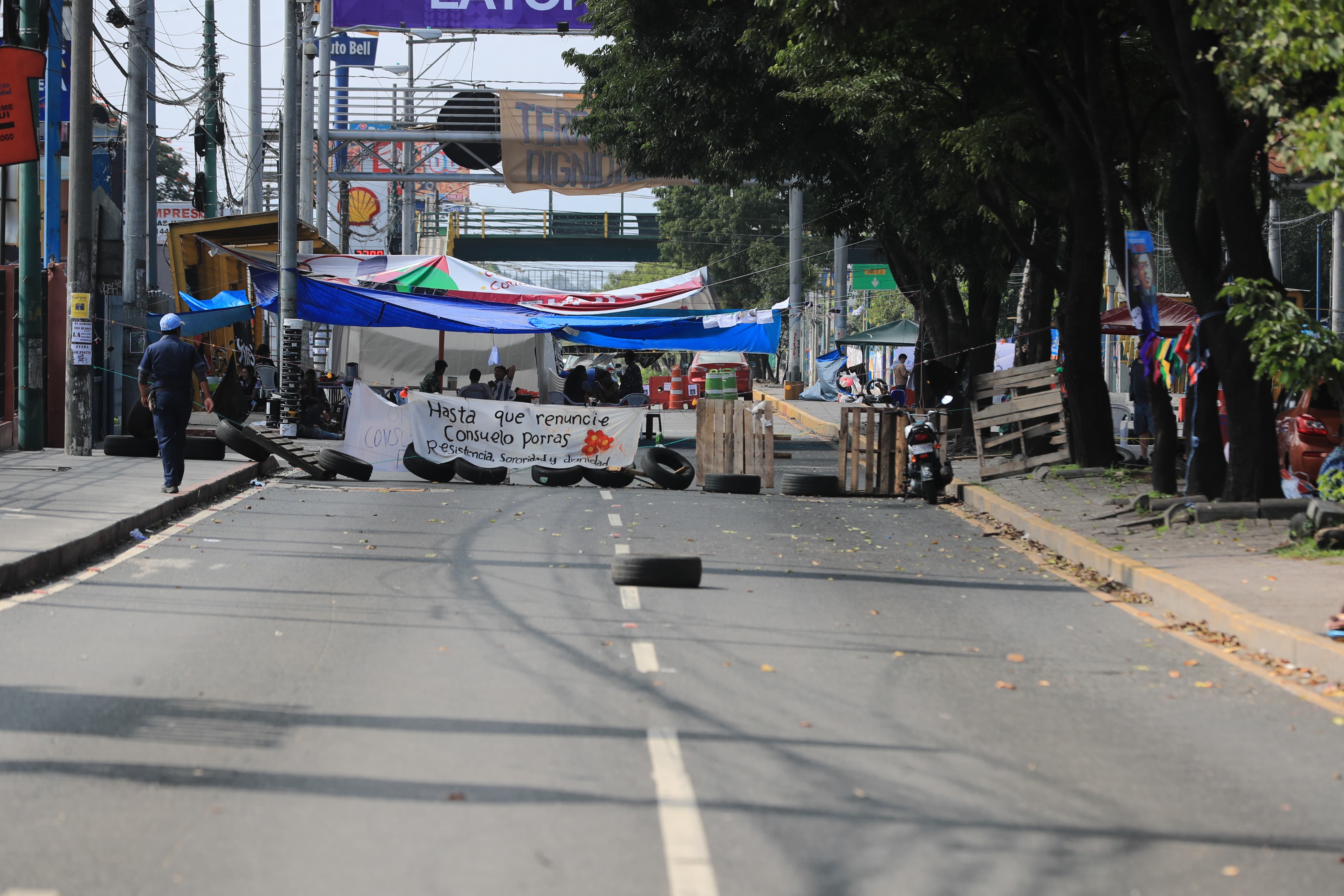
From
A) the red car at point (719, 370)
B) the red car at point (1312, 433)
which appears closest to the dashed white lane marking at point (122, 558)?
the red car at point (1312, 433)

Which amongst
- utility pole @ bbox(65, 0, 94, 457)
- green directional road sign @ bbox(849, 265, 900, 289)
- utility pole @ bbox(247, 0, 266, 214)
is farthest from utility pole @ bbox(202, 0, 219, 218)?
green directional road sign @ bbox(849, 265, 900, 289)

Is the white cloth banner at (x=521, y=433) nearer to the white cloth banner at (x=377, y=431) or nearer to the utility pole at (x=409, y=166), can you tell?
the white cloth banner at (x=377, y=431)

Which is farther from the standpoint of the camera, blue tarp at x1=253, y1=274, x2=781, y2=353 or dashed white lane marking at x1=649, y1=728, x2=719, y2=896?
blue tarp at x1=253, y1=274, x2=781, y2=353

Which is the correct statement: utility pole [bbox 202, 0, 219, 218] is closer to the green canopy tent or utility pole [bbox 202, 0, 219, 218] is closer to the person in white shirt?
the person in white shirt

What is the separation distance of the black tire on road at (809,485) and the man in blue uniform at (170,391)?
7403 mm

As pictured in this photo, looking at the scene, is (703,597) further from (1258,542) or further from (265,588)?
(1258,542)

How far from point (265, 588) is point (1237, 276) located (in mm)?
9474

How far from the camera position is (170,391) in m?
15.1

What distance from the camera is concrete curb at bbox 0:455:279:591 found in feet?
31.8

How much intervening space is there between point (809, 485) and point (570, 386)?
11580 millimetres

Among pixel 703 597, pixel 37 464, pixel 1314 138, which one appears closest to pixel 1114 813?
pixel 703 597

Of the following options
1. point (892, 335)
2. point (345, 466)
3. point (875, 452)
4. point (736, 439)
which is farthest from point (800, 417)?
point (345, 466)

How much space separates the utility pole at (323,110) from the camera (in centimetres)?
3509

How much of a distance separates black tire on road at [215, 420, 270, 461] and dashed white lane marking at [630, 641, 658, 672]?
11.9 meters
